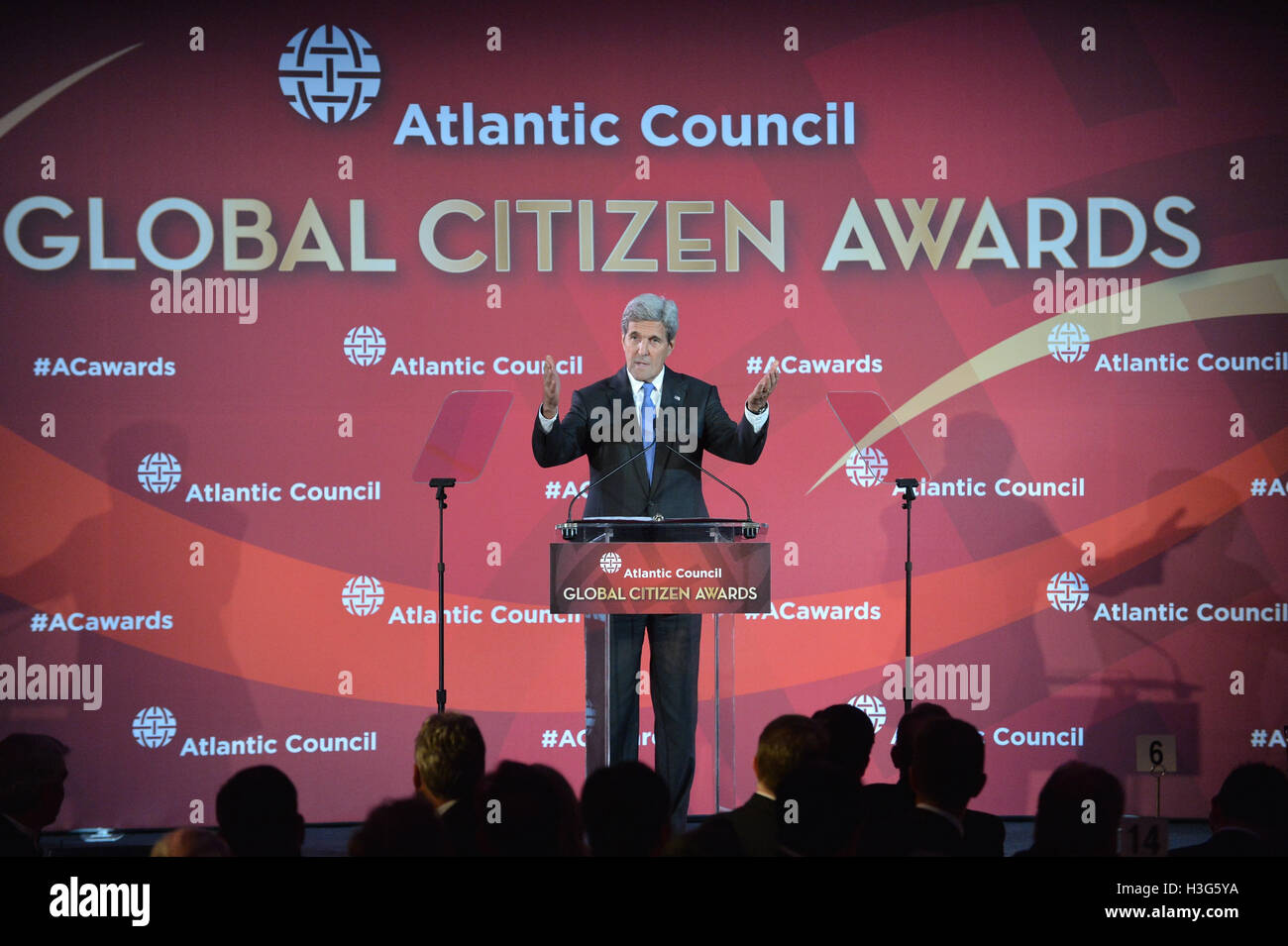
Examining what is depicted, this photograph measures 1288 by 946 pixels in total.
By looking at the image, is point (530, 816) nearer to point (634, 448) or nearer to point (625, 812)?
point (625, 812)

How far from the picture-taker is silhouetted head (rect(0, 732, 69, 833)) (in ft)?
9.14

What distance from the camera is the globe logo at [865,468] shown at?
17.7 ft

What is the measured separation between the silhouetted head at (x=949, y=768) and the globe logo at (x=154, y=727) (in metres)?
3.52

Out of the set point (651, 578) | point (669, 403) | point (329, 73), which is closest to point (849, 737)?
point (651, 578)

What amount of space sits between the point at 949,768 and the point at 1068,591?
113 inches

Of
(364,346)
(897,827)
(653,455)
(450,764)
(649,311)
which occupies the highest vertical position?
(364,346)

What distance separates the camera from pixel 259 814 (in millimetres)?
2426

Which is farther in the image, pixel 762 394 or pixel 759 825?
pixel 762 394

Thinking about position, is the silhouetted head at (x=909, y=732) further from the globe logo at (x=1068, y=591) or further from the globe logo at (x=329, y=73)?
the globe logo at (x=329, y=73)

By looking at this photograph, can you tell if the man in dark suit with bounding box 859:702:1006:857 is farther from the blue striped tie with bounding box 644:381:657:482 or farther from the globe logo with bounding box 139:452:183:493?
the globe logo with bounding box 139:452:183:493

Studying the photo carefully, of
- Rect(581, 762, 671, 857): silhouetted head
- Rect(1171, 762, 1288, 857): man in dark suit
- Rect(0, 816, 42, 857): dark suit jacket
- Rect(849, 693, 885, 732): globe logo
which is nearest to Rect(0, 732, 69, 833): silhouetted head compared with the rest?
Rect(0, 816, 42, 857): dark suit jacket
